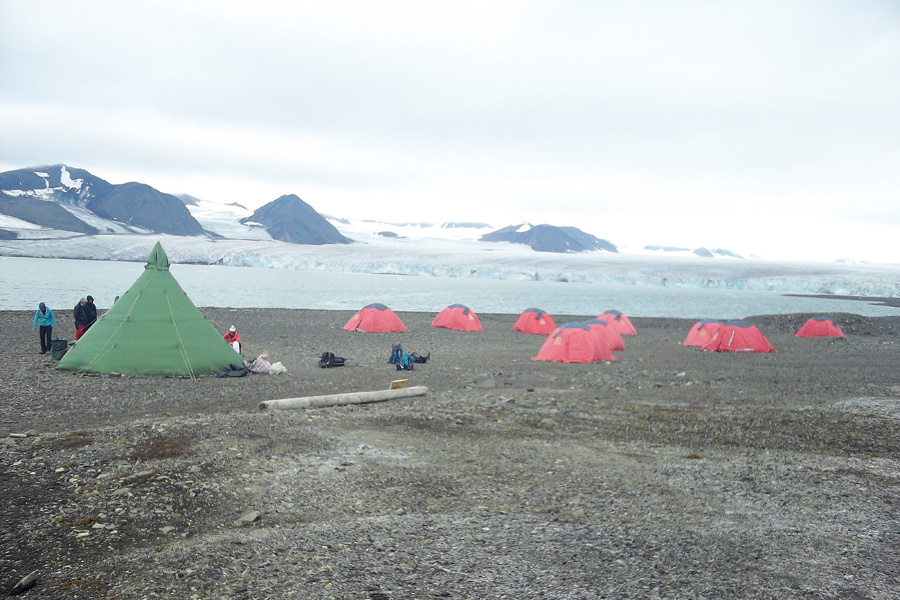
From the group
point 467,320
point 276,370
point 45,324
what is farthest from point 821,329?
point 45,324

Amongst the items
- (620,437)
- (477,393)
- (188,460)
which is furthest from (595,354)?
(188,460)

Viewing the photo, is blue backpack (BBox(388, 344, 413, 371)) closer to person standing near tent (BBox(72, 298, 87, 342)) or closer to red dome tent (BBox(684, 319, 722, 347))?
person standing near tent (BBox(72, 298, 87, 342))

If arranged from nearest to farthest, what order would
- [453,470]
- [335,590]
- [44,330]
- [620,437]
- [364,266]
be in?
[335,590]
[453,470]
[620,437]
[44,330]
[364,266]

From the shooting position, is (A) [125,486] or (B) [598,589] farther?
(A) [125,486]

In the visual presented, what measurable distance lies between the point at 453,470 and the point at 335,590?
2952 mm

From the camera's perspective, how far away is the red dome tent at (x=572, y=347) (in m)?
19.6

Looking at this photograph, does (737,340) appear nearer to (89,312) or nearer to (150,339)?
(150,339)

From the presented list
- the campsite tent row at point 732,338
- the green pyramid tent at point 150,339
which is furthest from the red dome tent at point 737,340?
the green pyramid tent at point 150,339

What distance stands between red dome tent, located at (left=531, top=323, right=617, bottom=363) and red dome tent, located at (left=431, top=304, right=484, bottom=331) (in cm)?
1154

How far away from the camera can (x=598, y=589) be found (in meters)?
4.25

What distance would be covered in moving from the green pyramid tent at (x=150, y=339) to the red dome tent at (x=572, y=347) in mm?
9977

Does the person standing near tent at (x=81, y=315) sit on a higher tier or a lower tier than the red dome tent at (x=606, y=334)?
higher

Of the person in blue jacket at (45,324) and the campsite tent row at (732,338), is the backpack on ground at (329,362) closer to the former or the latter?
the person in blue jacket at (45,324)

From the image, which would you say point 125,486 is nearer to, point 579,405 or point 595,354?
point 579,405
